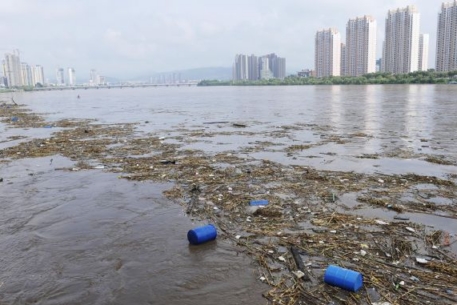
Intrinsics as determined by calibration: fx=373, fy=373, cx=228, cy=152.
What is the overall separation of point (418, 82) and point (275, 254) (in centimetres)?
12516

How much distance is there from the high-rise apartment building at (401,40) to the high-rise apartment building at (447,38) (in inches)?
518

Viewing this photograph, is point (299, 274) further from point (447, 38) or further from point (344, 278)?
point (447, 38)

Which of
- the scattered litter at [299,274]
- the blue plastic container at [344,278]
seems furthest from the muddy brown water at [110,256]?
the blue plastic container at [344,278]

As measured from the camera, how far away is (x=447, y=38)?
486 feet

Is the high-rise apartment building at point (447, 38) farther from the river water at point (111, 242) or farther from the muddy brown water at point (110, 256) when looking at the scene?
the muddy brown water at point (110, 256)

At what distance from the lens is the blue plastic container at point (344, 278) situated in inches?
185

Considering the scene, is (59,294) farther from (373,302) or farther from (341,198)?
(341,198)

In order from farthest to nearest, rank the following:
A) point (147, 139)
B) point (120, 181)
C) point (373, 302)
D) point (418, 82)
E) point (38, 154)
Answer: point (418, 82) < point (147, 139) < point (38, 154) < point (120, 181) < point (373, 302)

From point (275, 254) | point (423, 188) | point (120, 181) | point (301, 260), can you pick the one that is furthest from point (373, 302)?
point (120, 181)

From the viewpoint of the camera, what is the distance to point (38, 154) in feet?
47.2

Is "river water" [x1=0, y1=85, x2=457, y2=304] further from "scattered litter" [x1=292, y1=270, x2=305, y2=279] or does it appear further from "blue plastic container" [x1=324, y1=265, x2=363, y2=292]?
"blue plastic container" [x1=324, y1=265, x2=363, y2=292]

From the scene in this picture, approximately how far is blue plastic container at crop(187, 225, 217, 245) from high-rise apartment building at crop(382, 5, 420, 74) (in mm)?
187195

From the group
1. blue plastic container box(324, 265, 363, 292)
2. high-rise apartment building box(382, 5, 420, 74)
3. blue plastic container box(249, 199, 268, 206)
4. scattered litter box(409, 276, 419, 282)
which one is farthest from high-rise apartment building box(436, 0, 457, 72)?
blue plastic container box(324, 265, 363, 292)

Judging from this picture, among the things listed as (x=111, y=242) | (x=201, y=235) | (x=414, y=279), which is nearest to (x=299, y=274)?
(x=414, y=279)
